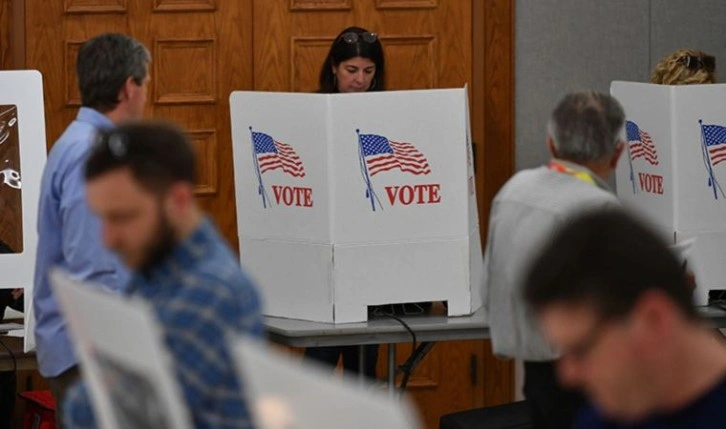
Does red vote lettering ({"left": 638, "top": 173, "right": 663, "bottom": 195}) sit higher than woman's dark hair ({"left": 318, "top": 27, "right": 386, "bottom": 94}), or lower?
lower

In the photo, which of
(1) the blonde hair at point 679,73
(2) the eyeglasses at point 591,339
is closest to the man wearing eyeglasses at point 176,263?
(2) the eyeglasses at point 591,339

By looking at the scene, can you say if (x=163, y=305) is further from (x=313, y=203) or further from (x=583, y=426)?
(x=313, y=203)

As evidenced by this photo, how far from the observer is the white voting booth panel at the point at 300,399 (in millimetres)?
1402

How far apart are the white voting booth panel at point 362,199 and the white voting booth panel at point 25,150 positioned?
65 centimetres

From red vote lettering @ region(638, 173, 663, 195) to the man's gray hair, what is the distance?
1265 mm

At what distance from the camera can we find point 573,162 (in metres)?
3.38

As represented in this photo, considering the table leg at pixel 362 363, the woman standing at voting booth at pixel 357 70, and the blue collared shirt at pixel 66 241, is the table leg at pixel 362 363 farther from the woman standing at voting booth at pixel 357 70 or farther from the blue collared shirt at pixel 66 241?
the blue collared shirt at pixel 66 241

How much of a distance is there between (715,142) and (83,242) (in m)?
2.11

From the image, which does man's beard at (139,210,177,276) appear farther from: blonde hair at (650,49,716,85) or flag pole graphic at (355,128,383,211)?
blonde hair at (650,49,716,85)

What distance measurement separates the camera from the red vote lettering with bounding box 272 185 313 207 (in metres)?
4.38

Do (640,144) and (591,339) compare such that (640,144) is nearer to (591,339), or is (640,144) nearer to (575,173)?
(575,173)

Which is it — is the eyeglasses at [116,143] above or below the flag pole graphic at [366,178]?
above

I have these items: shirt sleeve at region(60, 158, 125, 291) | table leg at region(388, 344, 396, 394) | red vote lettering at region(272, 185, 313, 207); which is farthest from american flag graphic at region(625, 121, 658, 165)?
shirt sleeve at region(60, 158, 125, 291)

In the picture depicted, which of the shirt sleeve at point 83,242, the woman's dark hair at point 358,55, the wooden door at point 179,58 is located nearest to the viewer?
the shirt sleeve at point 83,242
